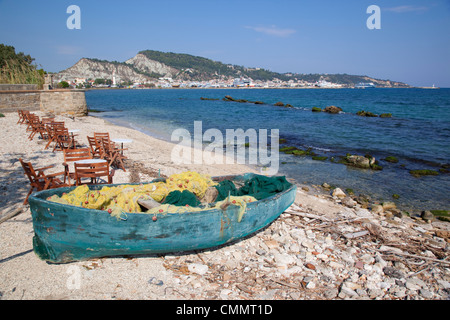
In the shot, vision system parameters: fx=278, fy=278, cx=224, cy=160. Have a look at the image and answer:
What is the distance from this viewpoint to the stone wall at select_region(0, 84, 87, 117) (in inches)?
746

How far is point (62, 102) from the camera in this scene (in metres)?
21.2

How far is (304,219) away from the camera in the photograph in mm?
6285

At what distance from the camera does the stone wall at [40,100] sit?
18.9 m

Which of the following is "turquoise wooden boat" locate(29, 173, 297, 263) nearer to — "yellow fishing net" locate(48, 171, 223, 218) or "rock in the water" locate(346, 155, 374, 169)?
"yellow fishing net" locate(48, 171, 223, 218)

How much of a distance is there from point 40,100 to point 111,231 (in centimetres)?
2124

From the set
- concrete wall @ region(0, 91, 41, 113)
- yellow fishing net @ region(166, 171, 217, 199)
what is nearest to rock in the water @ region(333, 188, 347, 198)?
yellow fishing net @ region(166, 171, 217, 199)

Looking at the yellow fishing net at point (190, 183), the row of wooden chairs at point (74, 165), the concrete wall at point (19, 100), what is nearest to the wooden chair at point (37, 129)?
the row of wooden chairs at point (74, 165)

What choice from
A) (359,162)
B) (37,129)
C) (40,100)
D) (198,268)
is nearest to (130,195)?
(198,268)

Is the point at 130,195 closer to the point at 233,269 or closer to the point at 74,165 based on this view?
the point at 233,269

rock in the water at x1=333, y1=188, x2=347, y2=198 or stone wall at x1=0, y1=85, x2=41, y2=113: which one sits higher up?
stone wall at x1=0, y1=85, x2=41, y2=113
